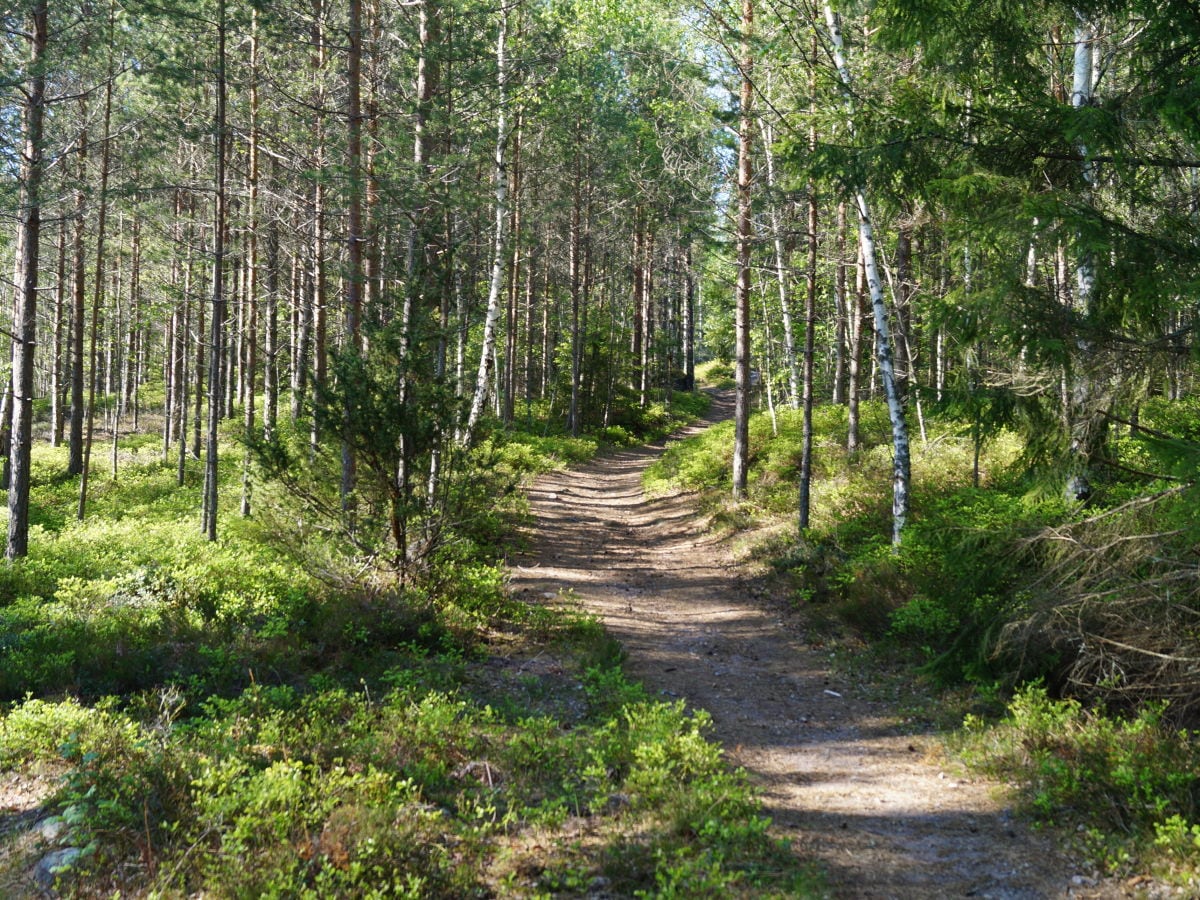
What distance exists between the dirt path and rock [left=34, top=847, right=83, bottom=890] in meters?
3.87

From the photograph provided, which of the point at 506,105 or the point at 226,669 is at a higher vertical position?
the point at 506,105

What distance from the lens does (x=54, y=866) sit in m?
3.88

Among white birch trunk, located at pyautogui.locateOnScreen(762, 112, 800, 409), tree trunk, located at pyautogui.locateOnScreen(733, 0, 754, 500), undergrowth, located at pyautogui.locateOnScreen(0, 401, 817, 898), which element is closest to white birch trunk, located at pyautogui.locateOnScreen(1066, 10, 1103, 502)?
undergrowth, located at pyautogui.locateOnScreen(0, 401, 817, 898)

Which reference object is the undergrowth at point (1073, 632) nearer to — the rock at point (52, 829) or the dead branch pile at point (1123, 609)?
the dead branch pile at point (1123, 609)

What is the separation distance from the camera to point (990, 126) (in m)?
6.44

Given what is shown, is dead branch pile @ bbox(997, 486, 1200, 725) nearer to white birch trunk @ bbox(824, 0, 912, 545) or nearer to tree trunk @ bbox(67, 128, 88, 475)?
white birch trunk @ bbox(824, 0, 912, 545)

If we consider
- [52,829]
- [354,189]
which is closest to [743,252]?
[354,189]

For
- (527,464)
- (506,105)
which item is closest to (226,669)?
(506,105)

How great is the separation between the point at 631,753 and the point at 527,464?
14316mm

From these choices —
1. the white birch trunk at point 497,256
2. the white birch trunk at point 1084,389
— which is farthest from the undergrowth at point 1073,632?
the white birch trunk at point 497,256

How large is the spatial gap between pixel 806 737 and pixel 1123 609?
2513 millimetres

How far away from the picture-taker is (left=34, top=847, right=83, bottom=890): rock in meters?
3.79

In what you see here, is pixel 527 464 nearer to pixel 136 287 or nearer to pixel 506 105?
pixel 506 105

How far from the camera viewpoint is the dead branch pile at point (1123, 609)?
190 inches
